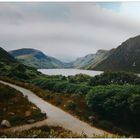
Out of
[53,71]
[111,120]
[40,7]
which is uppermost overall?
[40,7]

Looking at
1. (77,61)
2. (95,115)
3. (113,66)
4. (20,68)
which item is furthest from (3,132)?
(20,68)

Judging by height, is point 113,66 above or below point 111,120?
above

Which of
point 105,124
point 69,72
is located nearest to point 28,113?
point 105,124

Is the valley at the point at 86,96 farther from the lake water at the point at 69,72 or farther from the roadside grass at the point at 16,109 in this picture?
the roadside grass at the point at 16,109

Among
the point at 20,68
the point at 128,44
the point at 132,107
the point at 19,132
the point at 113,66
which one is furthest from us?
the point at 20,68

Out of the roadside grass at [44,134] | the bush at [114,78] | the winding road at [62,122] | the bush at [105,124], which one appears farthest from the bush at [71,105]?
the roadside grass at [44,134]

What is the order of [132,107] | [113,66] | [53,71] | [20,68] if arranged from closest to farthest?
[132,107]
[113,66]
[53,71]
[20,68]

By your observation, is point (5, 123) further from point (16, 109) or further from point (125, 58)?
point (125, 58)

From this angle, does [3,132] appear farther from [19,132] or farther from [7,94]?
[7,94]
